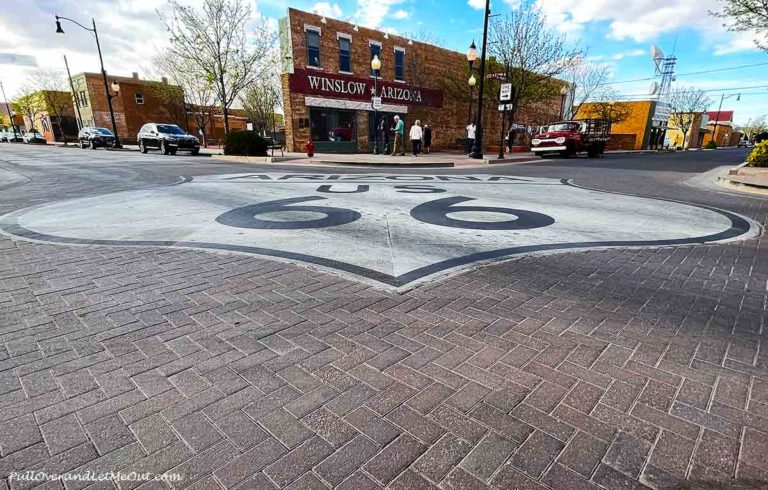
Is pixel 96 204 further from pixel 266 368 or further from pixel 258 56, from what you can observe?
pixel 258 56

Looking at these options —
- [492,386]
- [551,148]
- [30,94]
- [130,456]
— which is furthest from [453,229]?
[30,94]

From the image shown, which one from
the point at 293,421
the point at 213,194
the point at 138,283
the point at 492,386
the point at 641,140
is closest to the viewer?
the point at 293,421

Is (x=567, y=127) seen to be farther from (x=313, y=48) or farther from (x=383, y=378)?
(x=383, y=378)

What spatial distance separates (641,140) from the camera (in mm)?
47438

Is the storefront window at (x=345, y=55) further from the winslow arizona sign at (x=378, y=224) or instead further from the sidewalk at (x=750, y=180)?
the sidewalk at (x=750, y=180)

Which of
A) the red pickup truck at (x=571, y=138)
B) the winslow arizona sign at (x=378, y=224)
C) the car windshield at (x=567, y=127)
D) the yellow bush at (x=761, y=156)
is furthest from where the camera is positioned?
the car windshield at (x=567, y=127)

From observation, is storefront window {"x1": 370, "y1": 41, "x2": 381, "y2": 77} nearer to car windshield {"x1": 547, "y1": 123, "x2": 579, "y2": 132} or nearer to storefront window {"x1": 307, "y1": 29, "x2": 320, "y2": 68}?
storefront window {"x1": 307, "y1": 29, "x2": 320, "y2": 68}

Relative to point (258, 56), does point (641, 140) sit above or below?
below

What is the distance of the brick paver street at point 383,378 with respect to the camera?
1586 mm

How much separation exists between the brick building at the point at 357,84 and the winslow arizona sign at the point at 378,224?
14.8 m

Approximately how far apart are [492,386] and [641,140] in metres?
56.9

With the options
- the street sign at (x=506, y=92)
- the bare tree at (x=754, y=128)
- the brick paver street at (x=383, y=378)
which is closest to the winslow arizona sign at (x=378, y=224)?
the brick paver street at (x=383, y=378)

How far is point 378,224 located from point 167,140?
70.9ft

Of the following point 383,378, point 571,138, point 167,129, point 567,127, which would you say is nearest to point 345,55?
point 167,129
